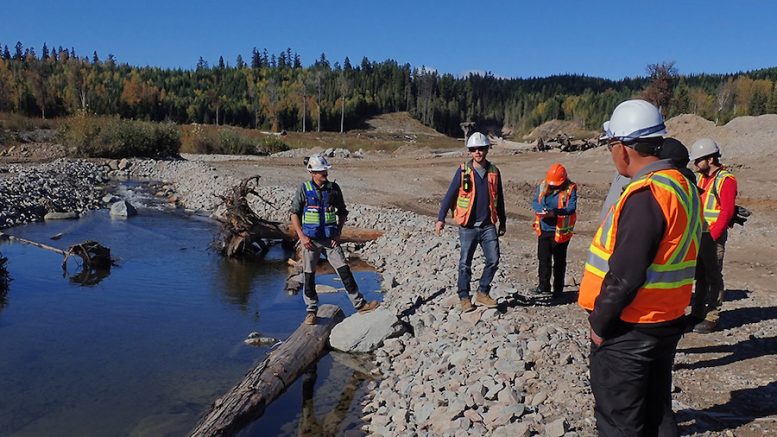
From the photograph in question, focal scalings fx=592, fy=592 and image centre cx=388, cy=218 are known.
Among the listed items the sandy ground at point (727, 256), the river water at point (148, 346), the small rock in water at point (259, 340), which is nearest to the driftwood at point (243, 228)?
the river water at point (148, 346)

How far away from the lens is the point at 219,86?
10831 centimetres

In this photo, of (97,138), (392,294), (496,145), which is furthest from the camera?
(496,145)

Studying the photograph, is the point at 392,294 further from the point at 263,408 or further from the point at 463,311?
the point at 263,408

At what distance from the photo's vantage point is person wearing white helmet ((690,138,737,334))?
600cm

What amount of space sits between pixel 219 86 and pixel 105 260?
102607 mm

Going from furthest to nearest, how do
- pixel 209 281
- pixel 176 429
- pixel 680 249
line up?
pixel 209 281 → pixel 176 429 → pixel 680 249

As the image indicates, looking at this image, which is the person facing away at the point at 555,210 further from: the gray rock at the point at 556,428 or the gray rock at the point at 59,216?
the gray rock at the point at 59,216

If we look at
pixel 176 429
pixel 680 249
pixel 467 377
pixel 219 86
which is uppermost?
pixel 219 86

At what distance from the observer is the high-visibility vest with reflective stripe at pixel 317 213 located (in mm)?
7328

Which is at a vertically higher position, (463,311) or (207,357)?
(463,311)

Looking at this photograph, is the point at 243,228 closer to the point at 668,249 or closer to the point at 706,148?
the point at 706,148

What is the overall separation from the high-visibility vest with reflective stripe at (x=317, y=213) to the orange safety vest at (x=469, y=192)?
5.37 feet

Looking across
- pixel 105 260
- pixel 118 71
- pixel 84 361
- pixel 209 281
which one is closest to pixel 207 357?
pixel 84 361

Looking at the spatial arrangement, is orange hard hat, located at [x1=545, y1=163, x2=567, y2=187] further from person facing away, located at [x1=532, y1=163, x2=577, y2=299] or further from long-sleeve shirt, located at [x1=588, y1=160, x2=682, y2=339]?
long-sleeve shirt, located at [x1=588, y1=160, x2=682, y2=339]
